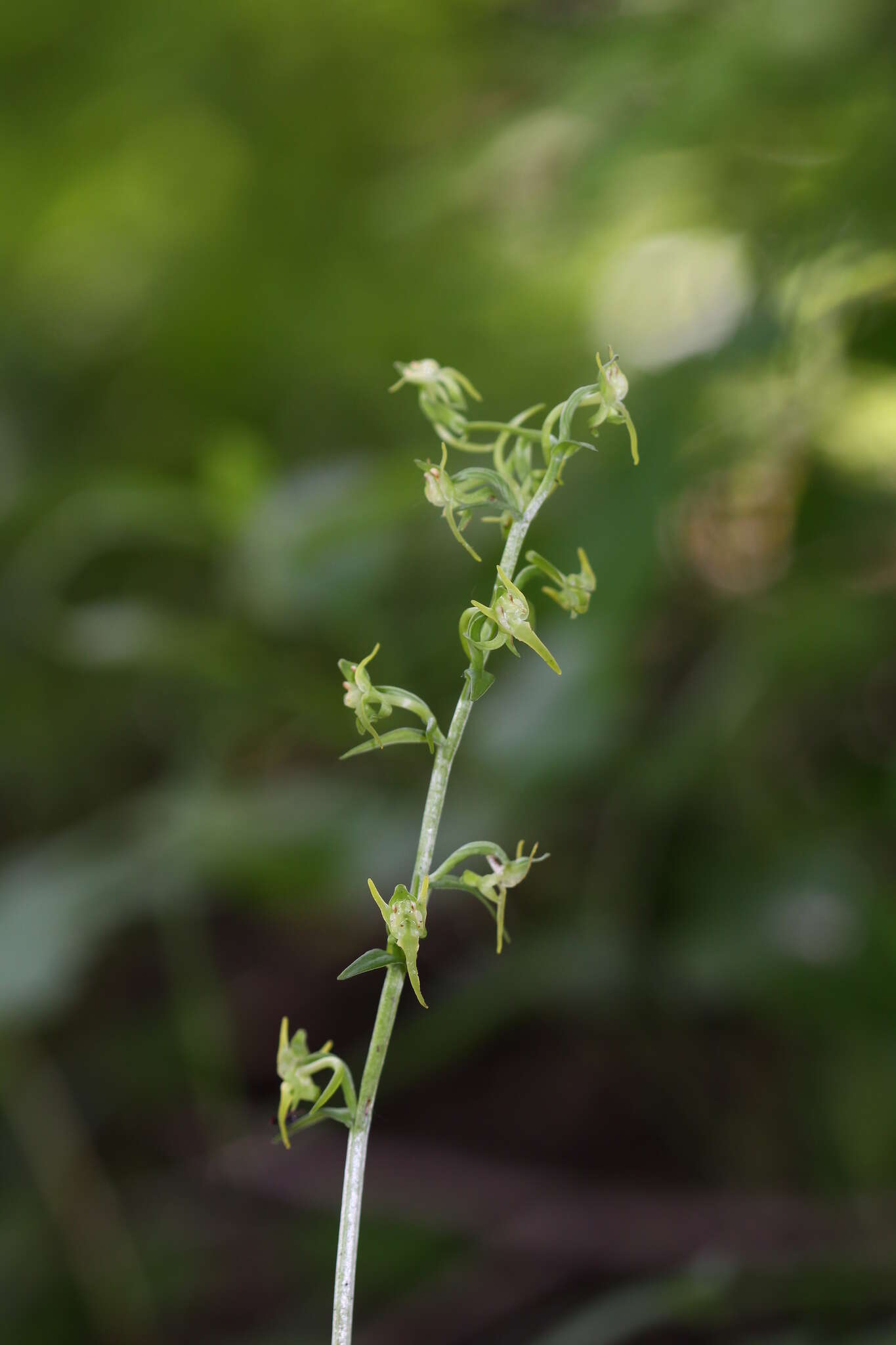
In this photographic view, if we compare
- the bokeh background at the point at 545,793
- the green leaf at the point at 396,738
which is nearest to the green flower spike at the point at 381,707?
the green leaf at the point at 396,738

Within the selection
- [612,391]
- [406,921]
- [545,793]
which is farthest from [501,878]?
[545,793]

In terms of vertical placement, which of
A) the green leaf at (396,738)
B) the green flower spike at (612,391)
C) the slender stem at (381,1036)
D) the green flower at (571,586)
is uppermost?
the green flower spike at (612,391)

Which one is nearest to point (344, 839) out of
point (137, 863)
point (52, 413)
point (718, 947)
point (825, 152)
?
point (137, 863)

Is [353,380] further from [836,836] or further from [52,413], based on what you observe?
[836,836]

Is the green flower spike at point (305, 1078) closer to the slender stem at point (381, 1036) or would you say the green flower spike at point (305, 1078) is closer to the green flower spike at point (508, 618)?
the slender stem at point (381, 1036)

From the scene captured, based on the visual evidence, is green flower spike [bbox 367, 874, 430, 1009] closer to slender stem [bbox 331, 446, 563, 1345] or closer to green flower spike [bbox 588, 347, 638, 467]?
slender stem [bbox 331, 446, 563, 1345]

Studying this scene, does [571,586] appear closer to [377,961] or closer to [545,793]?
[377,961]

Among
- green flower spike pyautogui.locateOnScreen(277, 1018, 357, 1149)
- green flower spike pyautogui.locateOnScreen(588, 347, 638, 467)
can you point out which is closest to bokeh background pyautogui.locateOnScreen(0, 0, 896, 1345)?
green flower spike pyautogui.locateOnScreen(277, 1018, 357, 1149)
